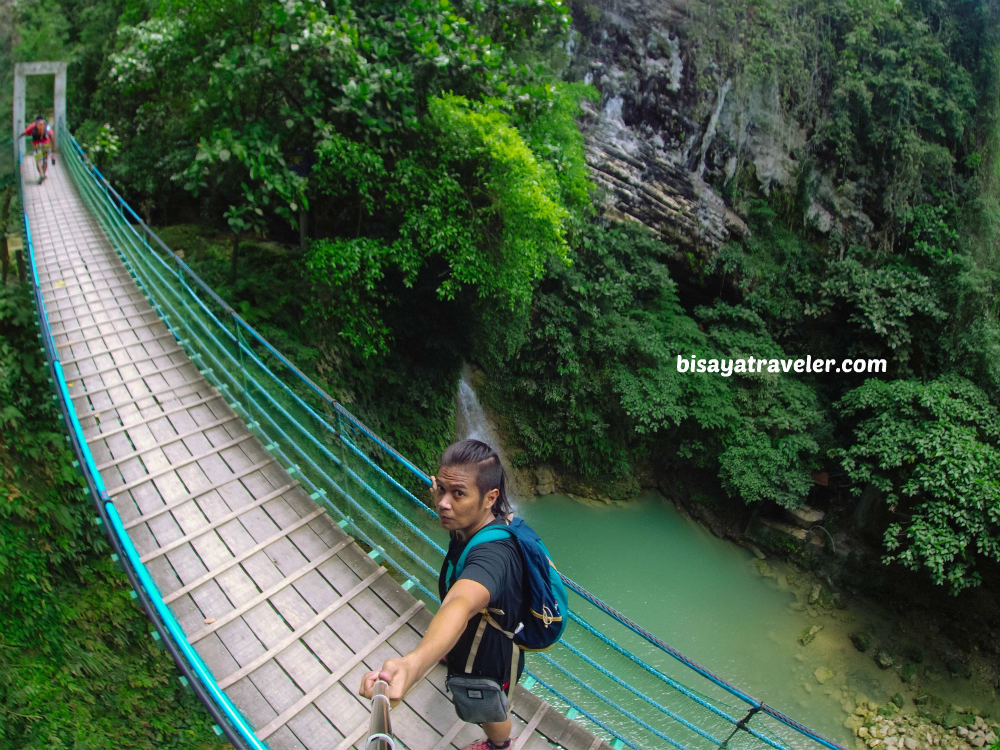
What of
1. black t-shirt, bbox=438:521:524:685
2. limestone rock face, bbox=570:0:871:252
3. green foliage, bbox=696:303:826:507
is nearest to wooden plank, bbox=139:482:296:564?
black t-shirt, bbox=438:521:524:685

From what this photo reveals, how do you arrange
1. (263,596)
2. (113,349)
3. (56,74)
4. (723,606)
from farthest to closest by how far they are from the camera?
(56,74) → (723,606) → (113,349) → (263,596)

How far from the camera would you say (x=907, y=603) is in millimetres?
8805

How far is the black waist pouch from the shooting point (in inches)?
77.4

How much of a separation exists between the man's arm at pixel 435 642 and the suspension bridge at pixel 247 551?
0.92 meters

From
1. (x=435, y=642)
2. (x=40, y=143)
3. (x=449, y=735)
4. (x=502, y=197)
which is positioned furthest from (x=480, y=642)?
(x=40, y=143)

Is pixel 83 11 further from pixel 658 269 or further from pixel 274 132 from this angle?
pixel 658 269

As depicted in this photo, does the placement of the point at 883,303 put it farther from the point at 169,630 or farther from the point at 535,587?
the point at 169,630

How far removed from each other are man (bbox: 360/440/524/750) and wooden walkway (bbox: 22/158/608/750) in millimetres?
508

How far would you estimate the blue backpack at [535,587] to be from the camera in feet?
5.88

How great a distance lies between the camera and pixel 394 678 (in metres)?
1.31

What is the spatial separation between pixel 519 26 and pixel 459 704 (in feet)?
25.3

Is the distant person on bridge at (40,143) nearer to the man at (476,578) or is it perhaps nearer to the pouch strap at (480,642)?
the man at (476,578)

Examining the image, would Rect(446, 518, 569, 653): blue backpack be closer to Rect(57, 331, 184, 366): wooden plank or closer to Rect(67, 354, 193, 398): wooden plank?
Rect(67, 354, 193, 398): wooden plank

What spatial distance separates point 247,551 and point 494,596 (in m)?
2.11
